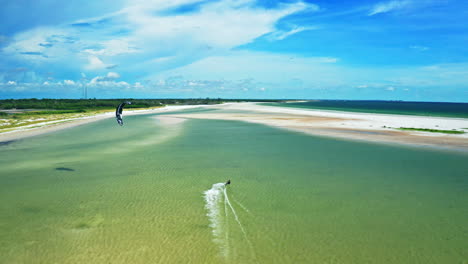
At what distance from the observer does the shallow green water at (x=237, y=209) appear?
281 inches

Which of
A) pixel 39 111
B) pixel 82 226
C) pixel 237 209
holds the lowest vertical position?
pixel 82 226

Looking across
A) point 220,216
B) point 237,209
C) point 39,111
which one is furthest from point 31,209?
point 39,111

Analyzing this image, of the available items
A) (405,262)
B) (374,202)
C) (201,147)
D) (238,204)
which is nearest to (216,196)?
(238,204)

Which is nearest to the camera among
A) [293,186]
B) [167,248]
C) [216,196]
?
[167,248]

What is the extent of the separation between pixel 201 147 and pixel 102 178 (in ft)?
30.3

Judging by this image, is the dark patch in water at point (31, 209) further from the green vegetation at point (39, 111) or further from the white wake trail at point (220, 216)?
the green vegetation at point (39, 111)

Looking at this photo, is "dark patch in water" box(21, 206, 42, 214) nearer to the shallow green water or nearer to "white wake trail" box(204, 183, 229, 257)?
the shallow green water

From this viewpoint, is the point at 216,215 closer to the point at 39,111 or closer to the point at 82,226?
the point at 82,226

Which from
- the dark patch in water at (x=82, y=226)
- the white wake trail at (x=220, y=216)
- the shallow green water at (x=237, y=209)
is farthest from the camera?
the dark patch in water at (x=82, y=226)

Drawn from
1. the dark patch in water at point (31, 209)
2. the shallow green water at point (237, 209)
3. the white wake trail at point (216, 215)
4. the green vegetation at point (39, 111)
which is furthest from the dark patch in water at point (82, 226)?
the green vegetation at point (39, 111)

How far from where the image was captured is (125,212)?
9.57 m

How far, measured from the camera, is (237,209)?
9.88 meters

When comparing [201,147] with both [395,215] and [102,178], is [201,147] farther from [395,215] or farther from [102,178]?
[395,215]

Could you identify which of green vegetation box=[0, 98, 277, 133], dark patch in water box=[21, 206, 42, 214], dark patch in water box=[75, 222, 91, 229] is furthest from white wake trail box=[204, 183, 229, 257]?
green vegetation box=[0, 98, 277, 133]
